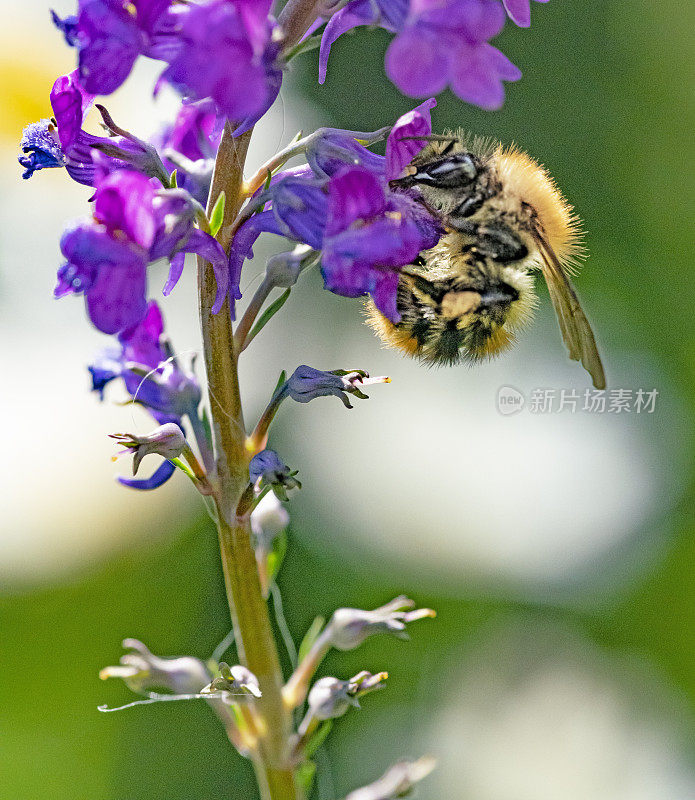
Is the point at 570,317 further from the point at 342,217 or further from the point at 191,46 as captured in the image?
A: the point at 191,46

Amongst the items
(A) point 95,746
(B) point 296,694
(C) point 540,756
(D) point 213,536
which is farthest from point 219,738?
(B) point 296,694

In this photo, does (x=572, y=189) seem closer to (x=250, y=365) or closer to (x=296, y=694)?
(x=250, y=365)

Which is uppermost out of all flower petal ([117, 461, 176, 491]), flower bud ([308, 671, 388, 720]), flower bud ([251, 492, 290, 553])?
flower petal ([117, 461, 176, 491])

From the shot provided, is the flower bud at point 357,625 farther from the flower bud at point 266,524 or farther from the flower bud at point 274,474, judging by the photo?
the flower bud at point 274,474

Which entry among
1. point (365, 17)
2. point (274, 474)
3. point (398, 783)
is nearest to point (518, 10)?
point (365, 17)

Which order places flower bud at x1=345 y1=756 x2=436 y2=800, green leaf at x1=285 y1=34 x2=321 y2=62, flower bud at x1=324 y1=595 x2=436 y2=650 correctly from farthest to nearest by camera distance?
flower bud at x1=345 y1=756 x2=436 y2=800, flower bud at x1=324 y1=595 x2=436 y2=650, green leaf at x1=285 y1=34 x2=321 y2=62

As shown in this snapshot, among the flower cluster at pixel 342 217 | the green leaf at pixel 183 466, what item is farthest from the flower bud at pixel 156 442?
the flower cluster at pixel 342 217

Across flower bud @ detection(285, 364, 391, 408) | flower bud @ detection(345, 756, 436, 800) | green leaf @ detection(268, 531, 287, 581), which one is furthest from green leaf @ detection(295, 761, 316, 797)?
flower bud @ detection(285, 364, 391, 408)

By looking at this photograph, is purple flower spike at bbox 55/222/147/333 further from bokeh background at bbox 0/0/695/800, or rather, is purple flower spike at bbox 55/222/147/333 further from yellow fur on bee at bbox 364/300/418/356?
bokeh background at bbox 0/0/695/800
